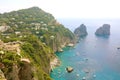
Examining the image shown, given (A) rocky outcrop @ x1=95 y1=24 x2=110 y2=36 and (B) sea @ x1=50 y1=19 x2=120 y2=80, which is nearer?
(B) sea @ x1=50 y1=19 x2=120 y2=80

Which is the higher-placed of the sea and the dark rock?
the dark rock

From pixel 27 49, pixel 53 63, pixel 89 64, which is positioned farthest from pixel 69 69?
pixel 27 49

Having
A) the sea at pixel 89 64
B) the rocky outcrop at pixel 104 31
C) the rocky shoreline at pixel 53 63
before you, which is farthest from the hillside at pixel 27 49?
the rocky outcrop at pixel 104 31

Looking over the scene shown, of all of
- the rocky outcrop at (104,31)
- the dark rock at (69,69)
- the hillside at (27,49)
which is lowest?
Result: the rocky outcrop at (104,31)

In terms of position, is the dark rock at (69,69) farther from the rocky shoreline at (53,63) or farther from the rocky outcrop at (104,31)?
the rocky outcrop at (104,31)

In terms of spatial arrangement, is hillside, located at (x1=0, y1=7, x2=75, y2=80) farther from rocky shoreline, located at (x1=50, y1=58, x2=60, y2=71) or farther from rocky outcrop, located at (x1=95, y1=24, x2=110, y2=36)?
rocky outcrop, located at (x1=95, y1=24, x2=110, y2=36)

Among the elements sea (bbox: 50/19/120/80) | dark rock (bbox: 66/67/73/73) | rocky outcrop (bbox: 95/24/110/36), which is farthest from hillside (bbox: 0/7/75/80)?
rocky outcrop (bbox: 95/24/110/36)

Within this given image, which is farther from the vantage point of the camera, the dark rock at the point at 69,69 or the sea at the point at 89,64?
the dark rock at the point at 69,69

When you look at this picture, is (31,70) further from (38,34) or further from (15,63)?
(38,34)

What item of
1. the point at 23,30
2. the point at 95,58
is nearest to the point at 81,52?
the point at 95,58
